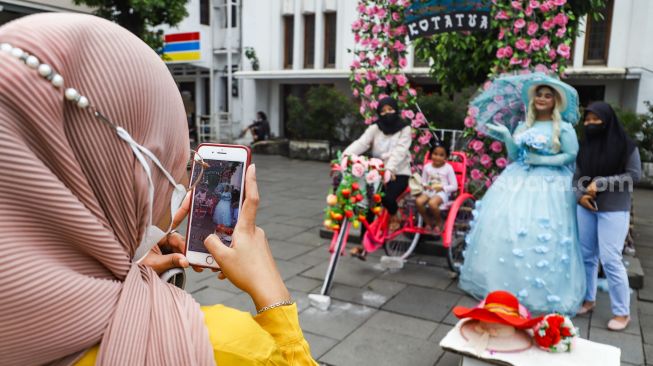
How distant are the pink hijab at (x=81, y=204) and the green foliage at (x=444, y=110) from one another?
41.8 ft

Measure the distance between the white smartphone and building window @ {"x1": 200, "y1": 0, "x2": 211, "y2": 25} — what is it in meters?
19.6

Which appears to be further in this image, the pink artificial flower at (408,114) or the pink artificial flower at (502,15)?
→ the pink artificial flower at (408,114)

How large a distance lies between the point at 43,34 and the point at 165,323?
1.67ft

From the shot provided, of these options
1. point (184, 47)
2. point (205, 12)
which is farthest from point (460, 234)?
point (205, 12)

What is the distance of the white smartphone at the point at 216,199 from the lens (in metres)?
1.41

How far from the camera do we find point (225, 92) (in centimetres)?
2036

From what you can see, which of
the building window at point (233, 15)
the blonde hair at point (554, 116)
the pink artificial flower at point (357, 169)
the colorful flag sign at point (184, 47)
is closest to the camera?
the blonde hair at point (554, 116)

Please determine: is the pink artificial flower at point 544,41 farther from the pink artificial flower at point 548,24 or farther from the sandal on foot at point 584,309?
the sandal on foot at point 584,309

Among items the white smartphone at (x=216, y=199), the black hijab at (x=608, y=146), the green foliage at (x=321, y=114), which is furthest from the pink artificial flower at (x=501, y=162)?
the green foliage at (x=321, y=114)

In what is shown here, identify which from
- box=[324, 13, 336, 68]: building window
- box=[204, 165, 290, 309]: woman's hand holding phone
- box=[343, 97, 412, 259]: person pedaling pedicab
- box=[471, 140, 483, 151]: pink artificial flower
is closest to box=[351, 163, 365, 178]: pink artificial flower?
box=[343, 97, 412, 259]: person pedaling pedicab

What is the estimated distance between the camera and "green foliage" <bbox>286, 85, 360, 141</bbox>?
1496 cm

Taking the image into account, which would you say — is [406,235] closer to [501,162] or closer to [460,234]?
[460,234]

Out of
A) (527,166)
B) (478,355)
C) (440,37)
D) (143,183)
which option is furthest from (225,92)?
(143,183)

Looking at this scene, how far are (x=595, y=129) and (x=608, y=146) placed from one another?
16 cm
